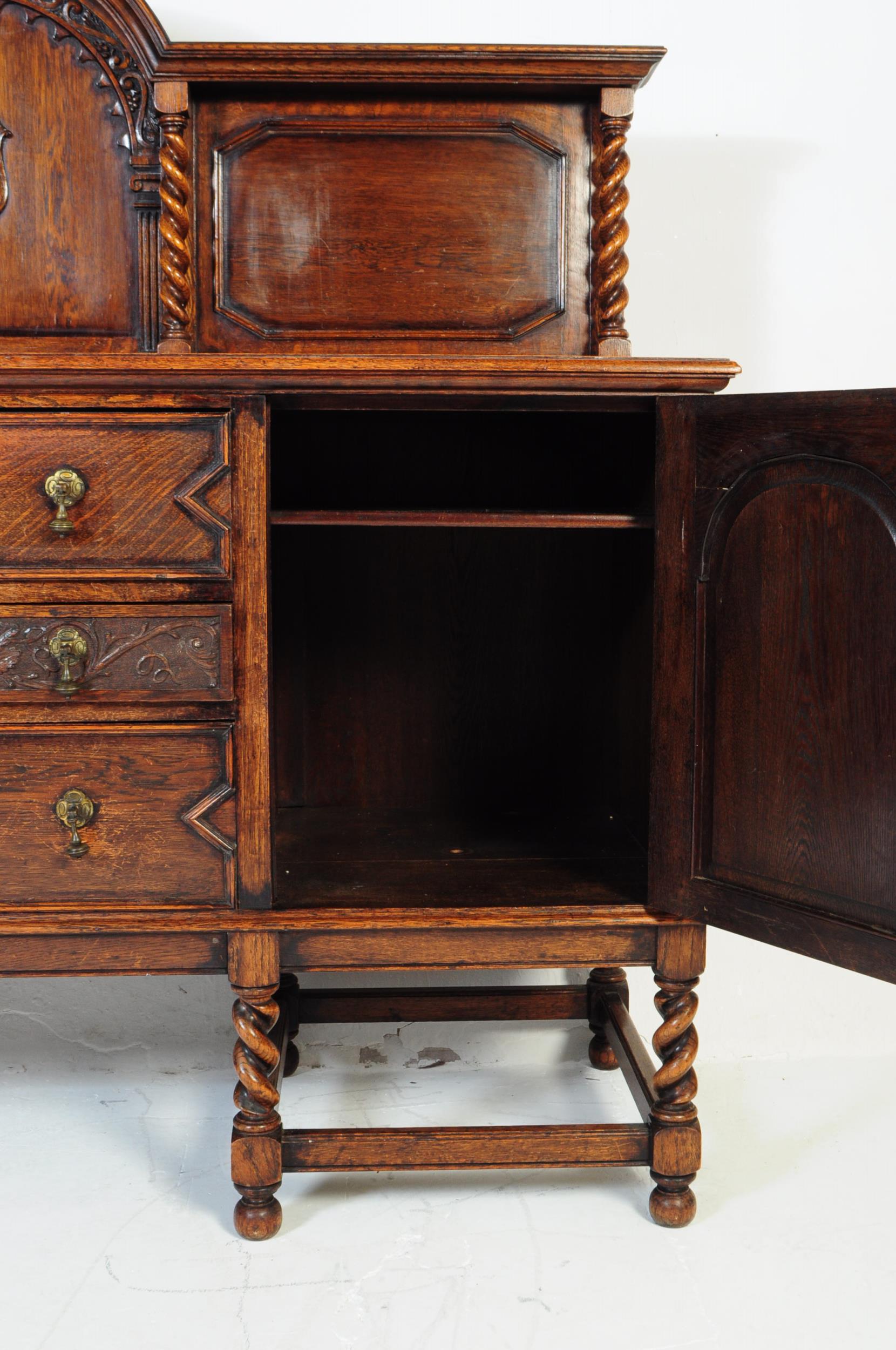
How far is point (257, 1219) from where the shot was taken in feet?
6.48

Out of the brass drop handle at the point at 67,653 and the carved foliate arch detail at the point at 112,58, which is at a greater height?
the carved foliate arch detail at the point at 112,58

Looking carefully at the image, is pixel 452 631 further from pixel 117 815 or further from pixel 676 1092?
pixel 676 1092

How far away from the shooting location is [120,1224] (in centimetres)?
204

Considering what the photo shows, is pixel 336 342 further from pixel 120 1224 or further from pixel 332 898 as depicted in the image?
pixel 120 1224

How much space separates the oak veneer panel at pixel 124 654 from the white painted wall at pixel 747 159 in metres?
1.29

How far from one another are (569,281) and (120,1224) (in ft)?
6.12

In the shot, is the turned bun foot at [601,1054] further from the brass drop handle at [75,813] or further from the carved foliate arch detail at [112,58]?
the carved foliate arch detail at [112,58]

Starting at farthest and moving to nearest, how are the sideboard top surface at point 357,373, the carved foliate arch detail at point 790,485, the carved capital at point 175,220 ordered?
the carved capital at point 175,220
the sideboard top surface at point 357,373
the carved foliate arch detail at point 790,485

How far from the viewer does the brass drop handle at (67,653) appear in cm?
182

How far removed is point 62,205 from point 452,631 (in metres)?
1.13

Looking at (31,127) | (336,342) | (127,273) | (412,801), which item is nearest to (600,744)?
(412,801)

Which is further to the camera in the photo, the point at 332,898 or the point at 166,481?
the point at 332,898

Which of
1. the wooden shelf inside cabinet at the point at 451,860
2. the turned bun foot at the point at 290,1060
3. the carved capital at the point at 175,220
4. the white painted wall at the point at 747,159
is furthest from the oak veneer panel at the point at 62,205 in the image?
the turned bun foot at the point at 290,1060

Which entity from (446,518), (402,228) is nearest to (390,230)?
(402,228)
